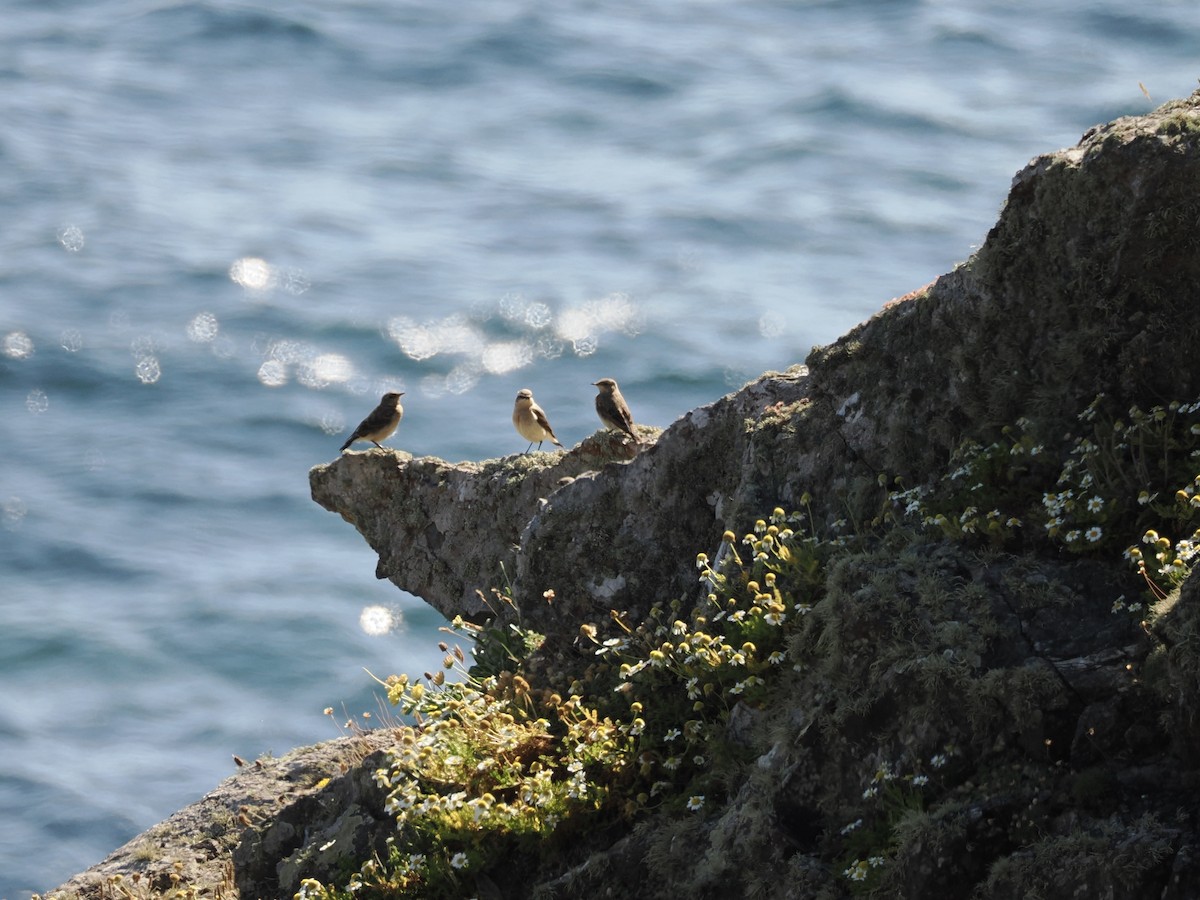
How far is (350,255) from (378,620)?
1411 centimetres

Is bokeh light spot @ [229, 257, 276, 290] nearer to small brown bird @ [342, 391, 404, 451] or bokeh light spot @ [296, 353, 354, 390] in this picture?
bokeh light spot @ [296, 353, 354, 390]

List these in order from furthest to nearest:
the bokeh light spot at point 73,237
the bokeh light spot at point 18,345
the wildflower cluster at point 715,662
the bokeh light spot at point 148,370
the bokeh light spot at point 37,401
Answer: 1. the bokeh light spot at point 73,237
2. the bokeh light spot at point 18,345
3. the bokeh light spot at point 37,401
4. the bokeh light spot at point 148,370
5. the wildflower cluster at point 715,662

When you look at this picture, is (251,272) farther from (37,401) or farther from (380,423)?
(380,423)

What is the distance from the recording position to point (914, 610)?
20.6ft

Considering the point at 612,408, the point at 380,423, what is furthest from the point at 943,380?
the point at 380,423

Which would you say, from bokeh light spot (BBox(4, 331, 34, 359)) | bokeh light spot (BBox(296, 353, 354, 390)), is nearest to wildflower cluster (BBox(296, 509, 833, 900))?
bokeh light spot (BBox(296, 353, 354, 390))

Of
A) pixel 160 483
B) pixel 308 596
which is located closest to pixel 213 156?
pixel 160 483

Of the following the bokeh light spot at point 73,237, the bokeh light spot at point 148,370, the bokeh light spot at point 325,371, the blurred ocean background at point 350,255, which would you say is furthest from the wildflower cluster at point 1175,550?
the bokeh light spot at point 73,237

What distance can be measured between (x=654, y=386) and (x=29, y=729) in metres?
17.3

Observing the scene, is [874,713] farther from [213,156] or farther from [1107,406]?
[213,156]

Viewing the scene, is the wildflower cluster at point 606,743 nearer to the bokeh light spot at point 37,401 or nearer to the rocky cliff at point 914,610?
the rocky cliff at point 914,610

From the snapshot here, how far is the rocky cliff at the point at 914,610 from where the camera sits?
559 cm

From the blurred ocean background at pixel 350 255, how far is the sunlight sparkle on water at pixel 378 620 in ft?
0.32

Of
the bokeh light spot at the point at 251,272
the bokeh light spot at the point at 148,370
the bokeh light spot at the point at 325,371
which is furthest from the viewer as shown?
the bokeh light spot at the point at 251,272
